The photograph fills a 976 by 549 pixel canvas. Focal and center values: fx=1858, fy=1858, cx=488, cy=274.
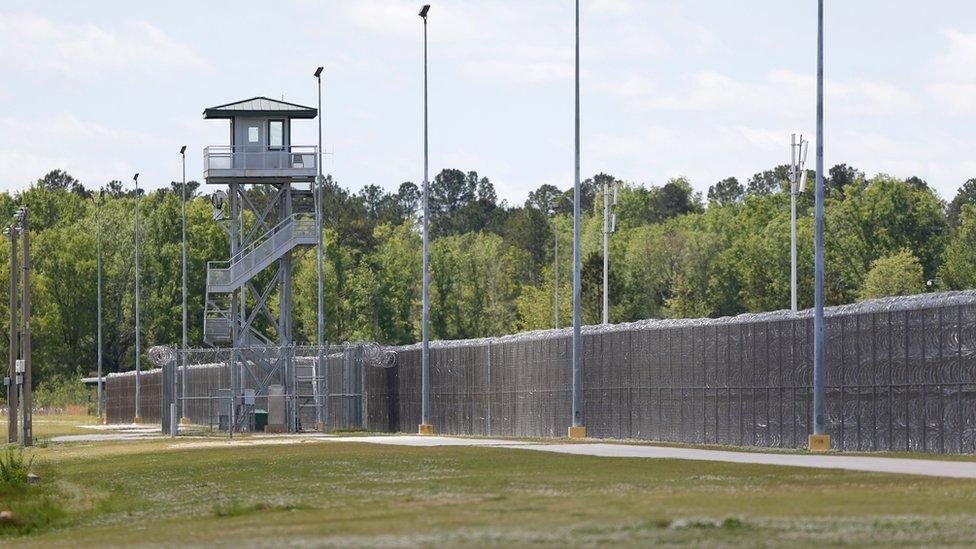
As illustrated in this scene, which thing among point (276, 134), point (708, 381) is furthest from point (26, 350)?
point (708, 381)

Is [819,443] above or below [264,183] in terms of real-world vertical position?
below

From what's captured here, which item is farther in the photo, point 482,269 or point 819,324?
point 482,269

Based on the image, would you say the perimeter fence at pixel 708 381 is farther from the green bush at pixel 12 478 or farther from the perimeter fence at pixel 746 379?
the green bush at pixel 12 478

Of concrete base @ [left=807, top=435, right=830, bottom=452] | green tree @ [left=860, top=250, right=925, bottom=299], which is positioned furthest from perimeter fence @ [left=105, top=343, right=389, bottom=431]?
green tree @ [left=860, top=250, right=925, bottom=299]

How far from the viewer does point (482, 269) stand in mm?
160750

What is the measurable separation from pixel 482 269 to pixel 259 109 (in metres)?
91.4

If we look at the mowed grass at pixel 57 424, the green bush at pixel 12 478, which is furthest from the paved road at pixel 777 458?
the mowed grass at pixel 57 424

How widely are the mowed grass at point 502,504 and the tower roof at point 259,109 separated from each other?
3448 cm

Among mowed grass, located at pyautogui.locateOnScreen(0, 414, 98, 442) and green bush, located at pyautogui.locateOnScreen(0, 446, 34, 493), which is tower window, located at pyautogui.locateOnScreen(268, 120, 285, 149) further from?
green bush, located at pyautogui.locateOnScreen(0, 446, 34, 493)

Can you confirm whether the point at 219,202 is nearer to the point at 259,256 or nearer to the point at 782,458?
the point at 259,256

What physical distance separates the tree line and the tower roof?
49.4 metres

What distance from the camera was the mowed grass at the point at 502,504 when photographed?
1767 cm

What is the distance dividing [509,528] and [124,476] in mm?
19672

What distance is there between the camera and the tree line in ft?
429
